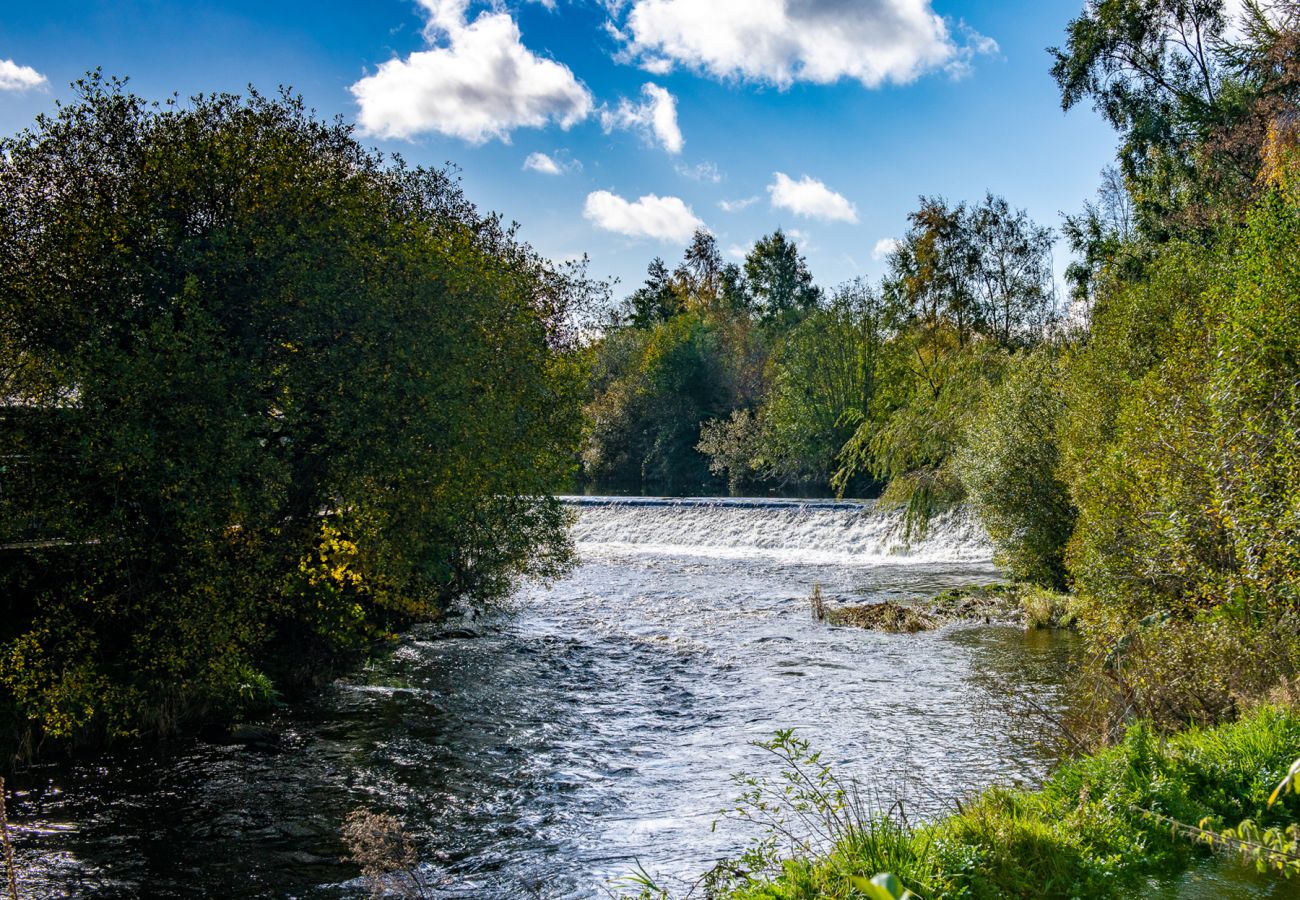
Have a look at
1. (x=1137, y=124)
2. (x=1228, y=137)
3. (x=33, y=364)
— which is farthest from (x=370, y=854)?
(x=1137, y=124)

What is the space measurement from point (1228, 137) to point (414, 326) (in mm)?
20014

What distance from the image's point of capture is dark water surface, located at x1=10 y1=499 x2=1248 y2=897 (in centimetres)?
773

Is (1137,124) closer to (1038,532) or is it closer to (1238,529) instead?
(1038,532)

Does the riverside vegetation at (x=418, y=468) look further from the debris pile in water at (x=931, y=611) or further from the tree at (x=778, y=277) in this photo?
the tree at (x=778, y=277)

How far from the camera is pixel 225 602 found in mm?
10734

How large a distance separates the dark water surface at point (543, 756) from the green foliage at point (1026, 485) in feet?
7.91

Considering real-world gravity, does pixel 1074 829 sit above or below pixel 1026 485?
below

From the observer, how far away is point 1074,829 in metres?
6.08

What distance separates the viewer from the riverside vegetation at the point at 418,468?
6.97 m

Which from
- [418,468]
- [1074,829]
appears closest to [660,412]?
[418,468]

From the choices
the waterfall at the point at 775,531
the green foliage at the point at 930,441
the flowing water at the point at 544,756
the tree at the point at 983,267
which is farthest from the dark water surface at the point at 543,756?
the tree at the point at 983,267

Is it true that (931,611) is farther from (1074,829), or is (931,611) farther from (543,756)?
(1074,829)

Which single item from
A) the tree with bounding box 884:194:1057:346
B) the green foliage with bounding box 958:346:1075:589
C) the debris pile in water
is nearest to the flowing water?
the debris pile in water

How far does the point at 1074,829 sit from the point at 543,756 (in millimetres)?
6147
